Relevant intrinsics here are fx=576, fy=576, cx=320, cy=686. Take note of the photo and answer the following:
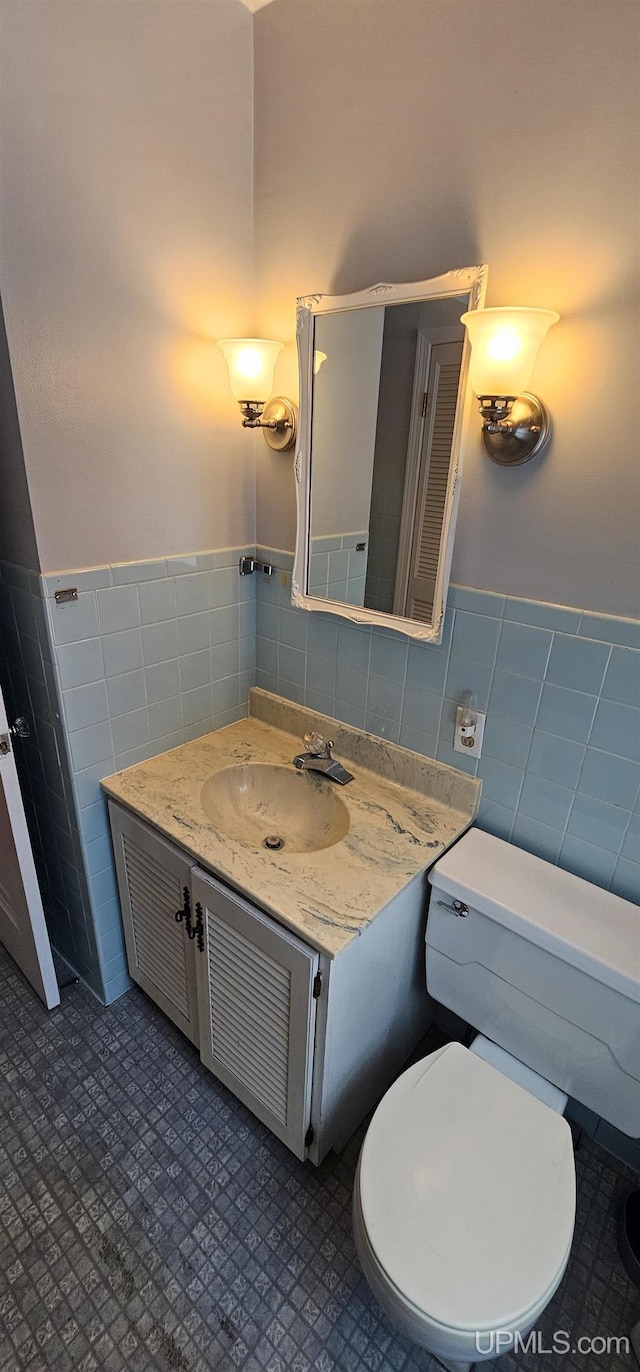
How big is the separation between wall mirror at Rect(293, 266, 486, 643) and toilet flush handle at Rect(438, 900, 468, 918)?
0.57 metres

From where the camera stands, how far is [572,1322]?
111 centimetres

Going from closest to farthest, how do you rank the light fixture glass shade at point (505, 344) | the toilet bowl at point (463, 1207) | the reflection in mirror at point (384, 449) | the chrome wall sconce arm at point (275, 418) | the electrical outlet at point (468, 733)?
the toilet bowl at point (463, 1207) → the light fixture glass shade at point (505, 344) → the reflection in mirror at point (384, 449) → the electrical outlet at point (468, 733) → the chrome wall sconce arm at point (275, 418)

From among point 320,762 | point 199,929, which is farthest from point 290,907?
point 320,762

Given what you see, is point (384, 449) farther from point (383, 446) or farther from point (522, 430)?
point (522, 430)

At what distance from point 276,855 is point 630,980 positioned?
69 cm

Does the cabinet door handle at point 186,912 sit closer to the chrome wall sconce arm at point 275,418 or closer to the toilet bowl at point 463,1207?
the toilet bowl at point 463,1207

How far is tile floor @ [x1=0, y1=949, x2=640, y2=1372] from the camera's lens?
106 cm

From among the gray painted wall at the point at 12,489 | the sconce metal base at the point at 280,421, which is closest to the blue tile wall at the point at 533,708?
the sconce metal base at the point at 280,421

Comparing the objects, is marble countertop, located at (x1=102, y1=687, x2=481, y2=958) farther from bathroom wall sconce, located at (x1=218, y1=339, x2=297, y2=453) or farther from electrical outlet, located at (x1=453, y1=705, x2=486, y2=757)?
bathroom wall sconce, located at (x1=218, y1=339, x2=297, y2=453)

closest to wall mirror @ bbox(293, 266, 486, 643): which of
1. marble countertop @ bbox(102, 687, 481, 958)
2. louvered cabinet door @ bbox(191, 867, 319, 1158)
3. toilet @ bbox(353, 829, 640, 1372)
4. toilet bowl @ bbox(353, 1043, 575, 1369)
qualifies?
marble countertop @ bbox(102, 687, 481, 958)

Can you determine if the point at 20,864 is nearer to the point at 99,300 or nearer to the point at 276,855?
the point at 276,855

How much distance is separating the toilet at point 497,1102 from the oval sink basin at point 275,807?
34 cm

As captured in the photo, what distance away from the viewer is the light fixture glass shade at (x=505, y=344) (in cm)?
96

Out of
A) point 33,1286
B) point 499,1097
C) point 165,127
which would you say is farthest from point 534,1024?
point 165,127
